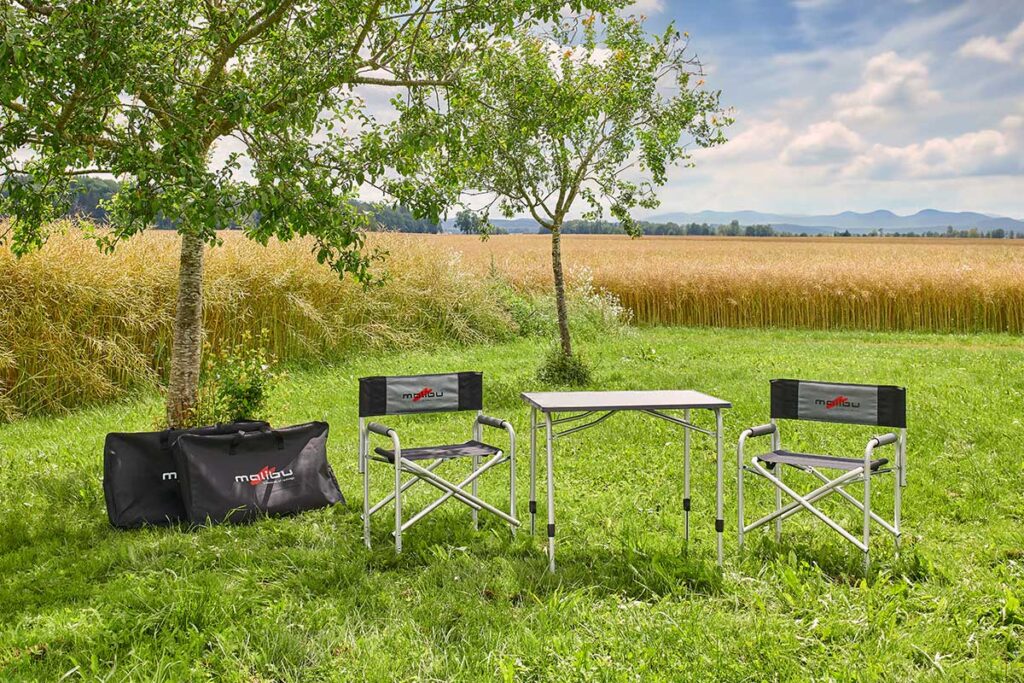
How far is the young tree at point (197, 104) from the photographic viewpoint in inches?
151

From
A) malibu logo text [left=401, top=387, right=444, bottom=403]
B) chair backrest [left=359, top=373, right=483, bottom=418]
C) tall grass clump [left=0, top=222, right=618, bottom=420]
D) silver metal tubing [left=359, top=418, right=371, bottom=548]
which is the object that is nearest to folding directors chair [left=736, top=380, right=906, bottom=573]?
chair backrest [left=359, top=373, right=483, bottom=418]

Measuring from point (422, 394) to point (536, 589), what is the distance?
127cm

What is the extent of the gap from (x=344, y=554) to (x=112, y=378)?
551 cm

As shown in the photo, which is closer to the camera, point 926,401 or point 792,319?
point 926,401

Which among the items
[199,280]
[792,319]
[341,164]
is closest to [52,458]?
[199,280]

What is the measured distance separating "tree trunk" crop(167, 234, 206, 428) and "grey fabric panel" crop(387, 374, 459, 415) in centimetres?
212

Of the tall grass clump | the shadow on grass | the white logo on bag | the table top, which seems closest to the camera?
the shadow on grass

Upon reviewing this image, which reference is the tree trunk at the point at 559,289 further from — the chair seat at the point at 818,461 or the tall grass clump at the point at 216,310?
the chair seat at the point at 818,461

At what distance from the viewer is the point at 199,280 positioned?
561 cm

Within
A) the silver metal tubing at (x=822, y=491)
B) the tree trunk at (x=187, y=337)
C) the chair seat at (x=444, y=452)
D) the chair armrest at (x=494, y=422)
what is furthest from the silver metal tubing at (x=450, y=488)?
the tree trunk at (x=187, y=337)

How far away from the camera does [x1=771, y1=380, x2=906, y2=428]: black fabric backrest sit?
3.91 metres

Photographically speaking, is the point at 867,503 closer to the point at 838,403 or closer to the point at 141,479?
the point at 838,403

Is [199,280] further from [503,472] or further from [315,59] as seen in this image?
[503,472]

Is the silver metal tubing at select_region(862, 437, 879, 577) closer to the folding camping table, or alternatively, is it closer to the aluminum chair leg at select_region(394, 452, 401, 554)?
the folding camping table
